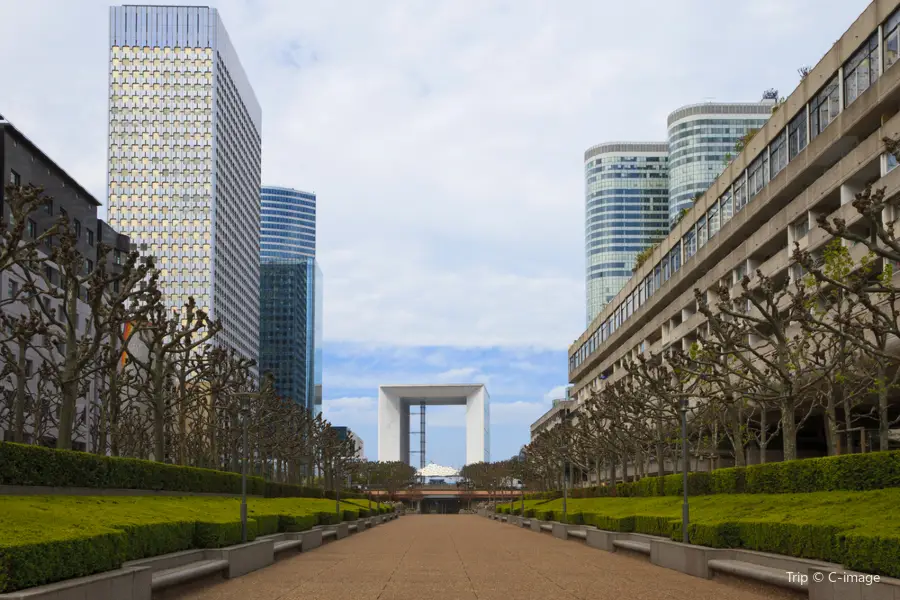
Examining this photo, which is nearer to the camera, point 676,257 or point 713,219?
point 713,219

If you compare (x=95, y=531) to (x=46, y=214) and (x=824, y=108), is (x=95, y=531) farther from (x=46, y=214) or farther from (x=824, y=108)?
(x=46, y=214)

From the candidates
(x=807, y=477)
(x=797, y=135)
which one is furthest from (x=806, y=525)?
(x=797, y=135)

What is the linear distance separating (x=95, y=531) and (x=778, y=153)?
5152cm

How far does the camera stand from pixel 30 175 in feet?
243

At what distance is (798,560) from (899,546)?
5232 millimetres

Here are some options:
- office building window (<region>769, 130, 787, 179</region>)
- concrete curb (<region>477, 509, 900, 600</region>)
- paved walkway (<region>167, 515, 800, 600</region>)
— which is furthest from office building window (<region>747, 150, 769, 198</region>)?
paved walkway (<region>167, 515, 800, 600</region>)

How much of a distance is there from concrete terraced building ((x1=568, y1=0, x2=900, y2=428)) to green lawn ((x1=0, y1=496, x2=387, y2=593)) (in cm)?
2296

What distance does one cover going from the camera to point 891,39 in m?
44.8

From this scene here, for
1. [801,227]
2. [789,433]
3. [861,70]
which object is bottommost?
[789,433]

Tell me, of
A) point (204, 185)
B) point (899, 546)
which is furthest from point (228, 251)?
point (899, 546)

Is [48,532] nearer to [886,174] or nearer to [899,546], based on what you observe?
[899,546]

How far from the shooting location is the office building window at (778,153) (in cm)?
5937

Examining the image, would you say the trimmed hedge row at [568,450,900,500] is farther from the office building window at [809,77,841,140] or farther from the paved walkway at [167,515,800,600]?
the office building window at [809,77,841,140]

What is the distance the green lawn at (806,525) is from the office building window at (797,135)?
26.0m
